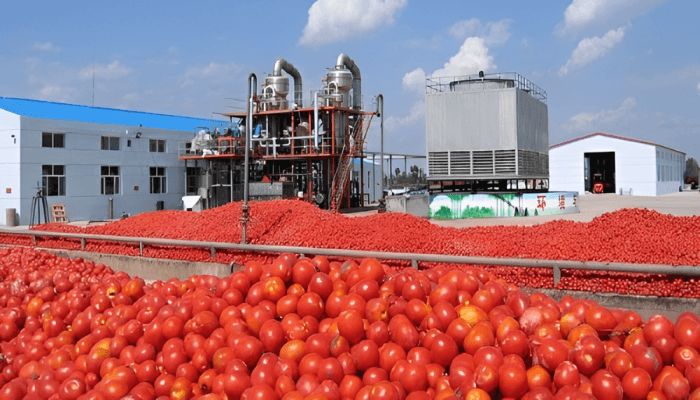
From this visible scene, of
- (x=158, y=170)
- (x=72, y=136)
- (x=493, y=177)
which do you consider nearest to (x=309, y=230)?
(x=493, y=177)

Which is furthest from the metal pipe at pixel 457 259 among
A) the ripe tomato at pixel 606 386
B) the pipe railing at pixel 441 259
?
the ripe tomato at pixel 606 386

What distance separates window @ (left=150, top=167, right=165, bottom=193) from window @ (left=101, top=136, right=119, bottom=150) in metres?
2.72

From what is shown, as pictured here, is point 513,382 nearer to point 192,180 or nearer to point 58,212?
point 58,212

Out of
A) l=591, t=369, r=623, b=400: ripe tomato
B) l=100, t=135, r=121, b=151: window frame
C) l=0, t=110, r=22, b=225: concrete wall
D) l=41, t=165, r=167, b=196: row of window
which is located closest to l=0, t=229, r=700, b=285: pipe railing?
l=591, t=369, r=623, b=400: ripe tomato

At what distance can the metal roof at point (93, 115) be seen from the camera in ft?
105

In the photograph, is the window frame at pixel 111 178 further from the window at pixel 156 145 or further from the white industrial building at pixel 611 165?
the white industrial building at pixel 611 165

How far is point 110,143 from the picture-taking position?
34.4m

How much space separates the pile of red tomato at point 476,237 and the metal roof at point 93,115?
2045cm

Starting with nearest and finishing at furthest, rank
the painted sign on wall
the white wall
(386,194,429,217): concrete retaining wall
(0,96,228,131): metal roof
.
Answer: the painted sign on wall < (386,194,429,217): concrete retaining wall < (0,96,228,131): metal roof < the white wall

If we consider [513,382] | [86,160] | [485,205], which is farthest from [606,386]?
[86,160]

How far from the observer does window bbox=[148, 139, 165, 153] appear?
120ft

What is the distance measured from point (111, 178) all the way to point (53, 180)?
11.6 ft

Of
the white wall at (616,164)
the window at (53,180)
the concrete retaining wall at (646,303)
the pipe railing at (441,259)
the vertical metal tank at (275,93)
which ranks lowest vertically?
the concrete retaining wall at (646,303)

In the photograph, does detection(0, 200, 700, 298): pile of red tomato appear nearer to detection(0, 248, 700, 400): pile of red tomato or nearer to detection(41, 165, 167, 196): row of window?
detection(0, 248, 700, 400): pile of red tomato
